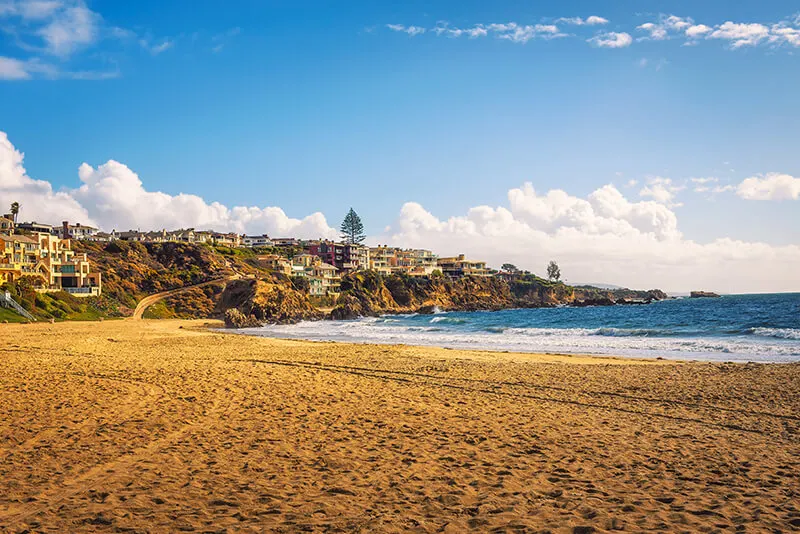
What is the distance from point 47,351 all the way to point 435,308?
9980cm

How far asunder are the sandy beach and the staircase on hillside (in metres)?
39.6

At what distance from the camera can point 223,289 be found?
88312mm

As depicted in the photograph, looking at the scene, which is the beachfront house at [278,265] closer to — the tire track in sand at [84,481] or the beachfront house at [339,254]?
the beachfront house at [339,254]

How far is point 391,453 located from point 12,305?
5623 centimetres

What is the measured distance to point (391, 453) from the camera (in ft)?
29.9

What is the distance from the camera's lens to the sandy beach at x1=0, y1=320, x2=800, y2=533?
6.46 meters

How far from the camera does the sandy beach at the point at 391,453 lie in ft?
21.2

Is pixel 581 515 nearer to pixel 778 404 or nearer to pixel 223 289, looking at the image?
pixel 778 404

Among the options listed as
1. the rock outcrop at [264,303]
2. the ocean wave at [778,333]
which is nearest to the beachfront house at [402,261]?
the rock outcrop at [264,303]

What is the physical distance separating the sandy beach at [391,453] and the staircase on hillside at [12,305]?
39.6 m

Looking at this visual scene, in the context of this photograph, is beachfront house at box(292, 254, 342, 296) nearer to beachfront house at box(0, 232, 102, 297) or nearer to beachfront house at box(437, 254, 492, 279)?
beachfront house at box(0, 232, 102, 297)

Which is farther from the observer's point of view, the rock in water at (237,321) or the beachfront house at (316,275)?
the beachfront house at (316,275)

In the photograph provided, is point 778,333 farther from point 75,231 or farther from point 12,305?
point 75,231

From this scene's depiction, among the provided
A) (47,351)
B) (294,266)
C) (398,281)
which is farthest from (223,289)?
(47,351)
